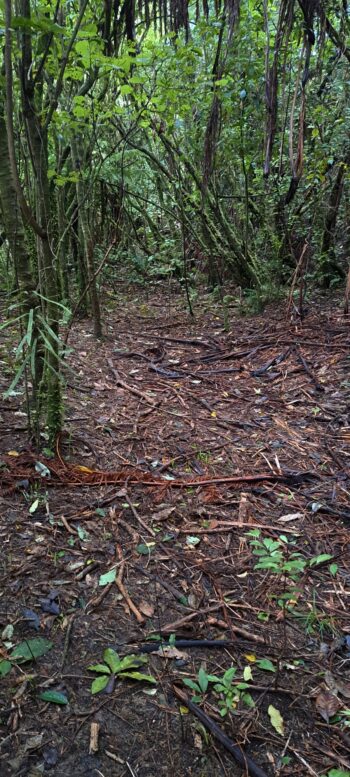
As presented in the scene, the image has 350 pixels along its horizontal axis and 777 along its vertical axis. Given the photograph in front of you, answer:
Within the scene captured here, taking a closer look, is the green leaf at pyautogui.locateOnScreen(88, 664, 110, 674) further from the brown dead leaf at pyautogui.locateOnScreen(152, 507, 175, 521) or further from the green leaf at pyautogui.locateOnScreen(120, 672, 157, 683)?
the brown dead leaf at pyautogui.locateOnScreen(152, 507, 175, 521)

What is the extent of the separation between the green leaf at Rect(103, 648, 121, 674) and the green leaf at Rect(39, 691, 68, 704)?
0.56 ft

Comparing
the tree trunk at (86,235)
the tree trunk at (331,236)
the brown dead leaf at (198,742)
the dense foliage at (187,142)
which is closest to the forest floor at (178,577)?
the brown dead leaf at (198,742)

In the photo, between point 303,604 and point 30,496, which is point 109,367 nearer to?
point 30,496

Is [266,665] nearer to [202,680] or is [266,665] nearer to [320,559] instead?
[202,680]

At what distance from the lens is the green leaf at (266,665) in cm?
169

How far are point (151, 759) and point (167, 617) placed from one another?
53 centimetres

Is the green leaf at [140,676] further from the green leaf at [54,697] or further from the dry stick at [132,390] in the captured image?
the dry stick at [132,390]

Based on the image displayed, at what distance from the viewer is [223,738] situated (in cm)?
144

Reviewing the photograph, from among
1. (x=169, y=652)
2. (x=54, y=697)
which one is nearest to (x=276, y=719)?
(x=169, y=652)

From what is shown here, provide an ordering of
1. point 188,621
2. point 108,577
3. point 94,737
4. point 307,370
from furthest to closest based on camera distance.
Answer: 1. point 307,370
2. point 108,577
3. point 188,621
4. point 94,737

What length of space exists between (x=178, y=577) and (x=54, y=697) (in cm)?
71

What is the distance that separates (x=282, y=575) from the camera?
2141mm

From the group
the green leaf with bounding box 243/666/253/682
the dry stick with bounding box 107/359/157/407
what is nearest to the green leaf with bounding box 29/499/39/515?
the green leaf with bounding box 243/666/253/682

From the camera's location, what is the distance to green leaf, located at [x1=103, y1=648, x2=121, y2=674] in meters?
1.64
